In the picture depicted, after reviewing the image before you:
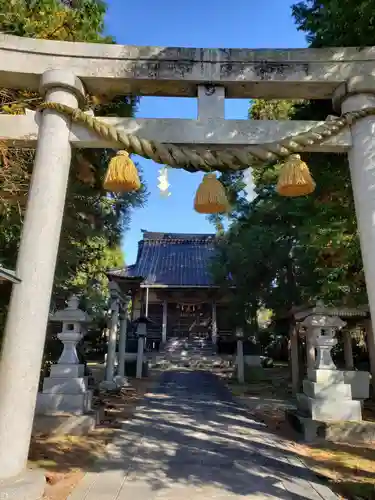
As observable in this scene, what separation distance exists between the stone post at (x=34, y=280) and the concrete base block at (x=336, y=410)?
4644 mm

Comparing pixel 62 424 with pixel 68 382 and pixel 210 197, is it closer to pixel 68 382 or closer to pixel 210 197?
pixel 68 382

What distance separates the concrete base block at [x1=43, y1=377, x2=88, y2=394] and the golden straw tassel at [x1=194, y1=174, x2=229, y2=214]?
4.54m

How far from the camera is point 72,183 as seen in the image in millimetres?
6625

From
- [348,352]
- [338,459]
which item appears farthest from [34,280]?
[348,352]

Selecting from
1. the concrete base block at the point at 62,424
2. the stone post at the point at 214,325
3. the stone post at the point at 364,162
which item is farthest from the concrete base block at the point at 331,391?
the stone post at the point at 214,325

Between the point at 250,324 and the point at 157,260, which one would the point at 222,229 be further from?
the point at 157,260

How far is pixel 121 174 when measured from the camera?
3615 mm

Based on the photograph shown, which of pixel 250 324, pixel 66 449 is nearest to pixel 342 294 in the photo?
pixel 66 449

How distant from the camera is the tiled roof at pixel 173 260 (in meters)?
23.7

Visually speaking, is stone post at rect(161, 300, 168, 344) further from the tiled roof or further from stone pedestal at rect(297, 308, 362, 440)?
stone pedestal at rect(297, 308, 362, 440)

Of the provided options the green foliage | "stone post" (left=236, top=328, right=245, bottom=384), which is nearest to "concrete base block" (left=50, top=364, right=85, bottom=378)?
the green foliage

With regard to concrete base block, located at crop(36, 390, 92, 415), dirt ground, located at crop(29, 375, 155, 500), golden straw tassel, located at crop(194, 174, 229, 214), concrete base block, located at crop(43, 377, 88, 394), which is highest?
golden straw tassel, located at crop(194, 174, 229, 214)

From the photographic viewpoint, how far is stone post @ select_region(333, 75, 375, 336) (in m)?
3.46

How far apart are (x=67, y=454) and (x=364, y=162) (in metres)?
5.17
